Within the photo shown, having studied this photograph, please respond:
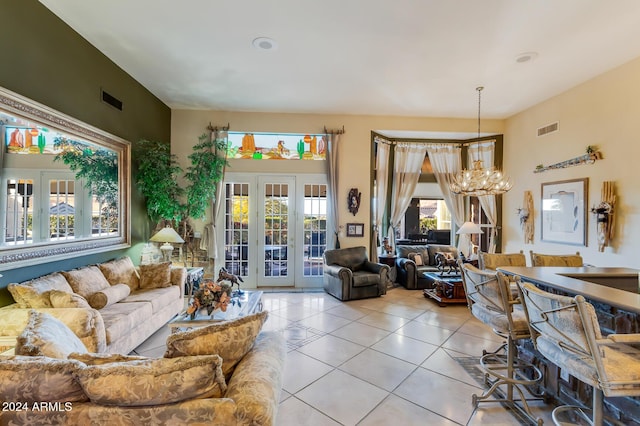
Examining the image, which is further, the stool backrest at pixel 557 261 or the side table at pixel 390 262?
the side table at pixel 390 262

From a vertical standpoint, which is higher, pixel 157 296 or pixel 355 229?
pixel 355 229

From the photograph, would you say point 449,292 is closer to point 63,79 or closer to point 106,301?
point 106,301

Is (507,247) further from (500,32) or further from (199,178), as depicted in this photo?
(199,178)

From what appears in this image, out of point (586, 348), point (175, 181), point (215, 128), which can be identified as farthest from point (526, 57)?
point (175, 181)

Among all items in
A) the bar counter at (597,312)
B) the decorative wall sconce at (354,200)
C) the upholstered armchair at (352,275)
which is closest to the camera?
the bar counter at (597,312)

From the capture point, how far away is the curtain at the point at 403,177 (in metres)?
6.48

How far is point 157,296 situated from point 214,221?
7.33 feet

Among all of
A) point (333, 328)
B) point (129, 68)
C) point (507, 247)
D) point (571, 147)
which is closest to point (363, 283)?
point (333, 328)

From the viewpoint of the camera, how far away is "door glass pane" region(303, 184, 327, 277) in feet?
19.8

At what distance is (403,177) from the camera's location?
6.49 meters

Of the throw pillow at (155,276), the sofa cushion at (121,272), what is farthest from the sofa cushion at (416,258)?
the sofa cushion at (121,272)

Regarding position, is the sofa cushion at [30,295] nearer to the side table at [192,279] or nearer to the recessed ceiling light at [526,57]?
the side table at [192,279]

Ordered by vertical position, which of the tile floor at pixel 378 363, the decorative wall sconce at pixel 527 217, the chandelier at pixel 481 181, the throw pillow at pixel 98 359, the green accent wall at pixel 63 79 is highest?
the green accent wall at pixel 63 79

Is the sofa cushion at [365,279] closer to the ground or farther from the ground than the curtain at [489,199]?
closer to the ground
